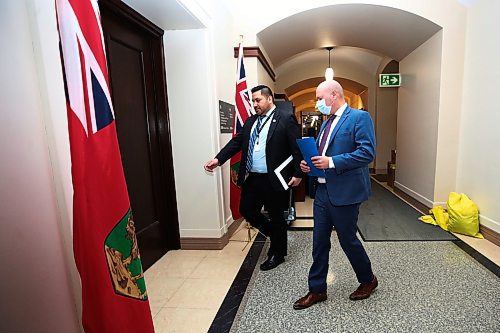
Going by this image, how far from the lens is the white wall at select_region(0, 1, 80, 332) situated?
1074 mm

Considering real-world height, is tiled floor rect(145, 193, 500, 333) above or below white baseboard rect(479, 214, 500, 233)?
below

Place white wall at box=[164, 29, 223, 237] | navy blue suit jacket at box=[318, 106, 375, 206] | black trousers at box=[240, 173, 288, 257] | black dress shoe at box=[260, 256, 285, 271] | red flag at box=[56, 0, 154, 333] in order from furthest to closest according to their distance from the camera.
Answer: white wall at box=[164, 29, 223, 237]
black dress shoe at box=[260, 256, 285, 271]
black trousers at box=[240, 173, 288, 257]
navy blue suit jacket at box=[318, 106, 375, 206]
red flag at box=[56, 0, 154, 333]

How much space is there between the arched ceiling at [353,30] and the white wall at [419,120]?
23 centimetres

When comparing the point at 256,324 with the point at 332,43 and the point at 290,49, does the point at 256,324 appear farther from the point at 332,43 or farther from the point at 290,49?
the point at 332,43

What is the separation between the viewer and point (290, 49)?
19.1 feet

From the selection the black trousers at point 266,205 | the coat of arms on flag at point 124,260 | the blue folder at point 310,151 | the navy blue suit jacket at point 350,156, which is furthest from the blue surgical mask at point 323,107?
the coat of arms on flag at point 124,260

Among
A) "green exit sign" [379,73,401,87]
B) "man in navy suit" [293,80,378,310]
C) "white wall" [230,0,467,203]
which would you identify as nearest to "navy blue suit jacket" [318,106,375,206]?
"man in navy suit" [293,80,378,310]

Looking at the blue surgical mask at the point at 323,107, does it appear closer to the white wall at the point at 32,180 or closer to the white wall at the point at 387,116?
the white wall at the point at 32,180

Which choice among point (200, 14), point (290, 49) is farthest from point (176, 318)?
point (290, 49)

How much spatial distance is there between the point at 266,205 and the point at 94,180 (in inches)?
64.6

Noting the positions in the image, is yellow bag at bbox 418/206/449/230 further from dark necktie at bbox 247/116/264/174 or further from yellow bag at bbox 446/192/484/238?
dark necktie at bbox 247/116/264/174

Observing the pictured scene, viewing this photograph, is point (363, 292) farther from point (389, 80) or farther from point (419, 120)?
point (389, 80)

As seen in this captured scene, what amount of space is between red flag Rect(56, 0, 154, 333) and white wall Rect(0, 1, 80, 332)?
24 centimetres

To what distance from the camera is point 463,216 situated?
3.25 metres
